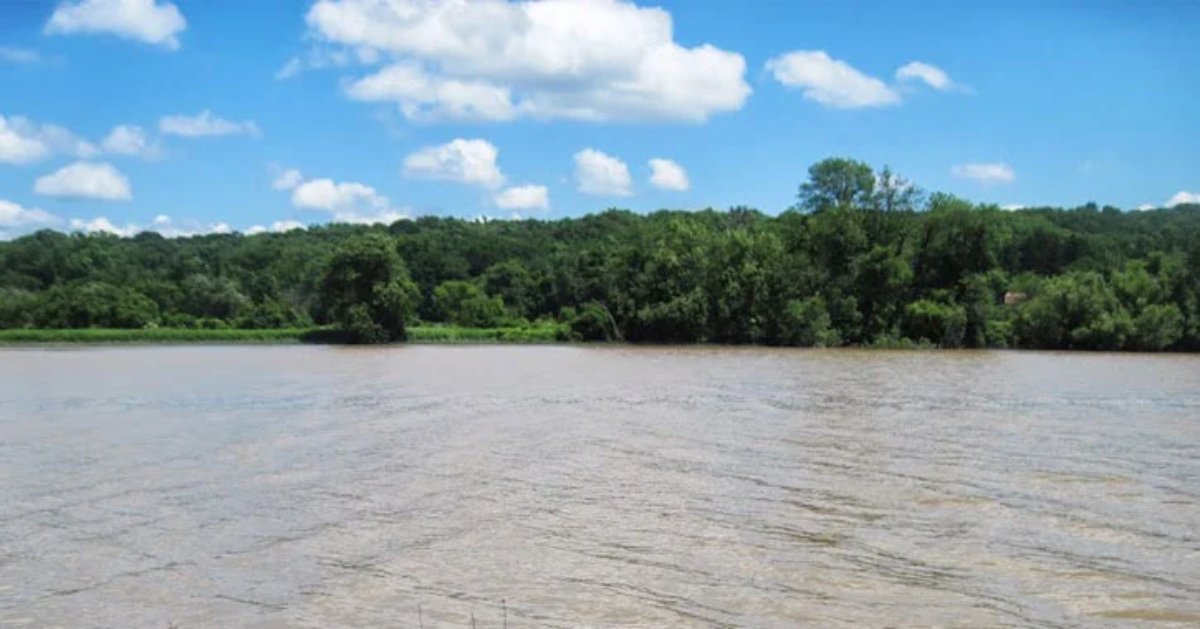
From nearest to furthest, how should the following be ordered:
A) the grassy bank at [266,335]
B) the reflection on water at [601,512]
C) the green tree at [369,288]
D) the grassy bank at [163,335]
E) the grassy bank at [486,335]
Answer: the reflection on water at [601,512] < the green tree at [369,288] < the grassy bank at [163,335] < the grassy bank at [266,335] < the grassy bank at [486,335]

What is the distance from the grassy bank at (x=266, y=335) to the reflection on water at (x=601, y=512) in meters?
52.4

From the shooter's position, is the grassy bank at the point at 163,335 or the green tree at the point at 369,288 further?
the grassy bank at the point at 163,335

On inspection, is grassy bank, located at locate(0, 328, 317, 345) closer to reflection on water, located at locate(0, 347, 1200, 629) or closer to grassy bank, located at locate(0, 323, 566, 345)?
grassy bank, located at locate(0, 323, 566, 345)

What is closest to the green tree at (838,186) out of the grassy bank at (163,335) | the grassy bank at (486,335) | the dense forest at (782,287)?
the dense forest at (782,287)

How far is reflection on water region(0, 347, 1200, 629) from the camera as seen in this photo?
25.5 feet

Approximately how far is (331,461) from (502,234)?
12101 centimetres

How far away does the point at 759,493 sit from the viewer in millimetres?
12477

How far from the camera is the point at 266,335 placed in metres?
77.7

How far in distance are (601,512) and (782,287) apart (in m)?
54.7

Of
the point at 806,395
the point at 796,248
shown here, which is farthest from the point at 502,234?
the point at 806,395

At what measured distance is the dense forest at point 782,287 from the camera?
189ft

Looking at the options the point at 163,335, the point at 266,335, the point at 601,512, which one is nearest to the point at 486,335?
the point at 266,335

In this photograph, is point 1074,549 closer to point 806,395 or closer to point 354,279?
point 806,395

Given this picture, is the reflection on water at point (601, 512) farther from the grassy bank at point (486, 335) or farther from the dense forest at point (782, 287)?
the grassy bank at point (486, 335)
